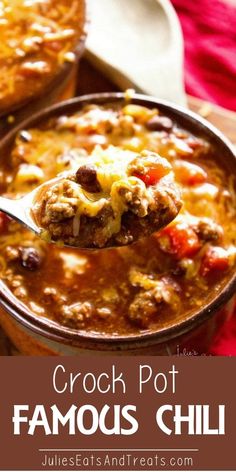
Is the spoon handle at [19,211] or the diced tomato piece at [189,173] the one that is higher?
the diced tomato piece at [189,173]

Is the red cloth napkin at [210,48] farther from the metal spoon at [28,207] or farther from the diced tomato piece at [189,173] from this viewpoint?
the metal spoon at [28,207]

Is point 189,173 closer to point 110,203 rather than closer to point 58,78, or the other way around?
point 110,203

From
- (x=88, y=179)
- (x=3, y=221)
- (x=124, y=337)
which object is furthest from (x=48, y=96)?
(x=124, y=337)

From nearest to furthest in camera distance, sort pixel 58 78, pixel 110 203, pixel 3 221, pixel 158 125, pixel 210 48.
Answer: pixel 110 203
pixel 3 221
pixel 158 125
pixel 58 78
pixel 210 48

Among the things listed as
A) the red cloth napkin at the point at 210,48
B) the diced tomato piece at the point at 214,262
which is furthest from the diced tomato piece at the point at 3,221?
the red cloth napkin at the point at 210,48

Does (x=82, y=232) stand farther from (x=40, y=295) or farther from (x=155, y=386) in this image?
(x=155, y=386)

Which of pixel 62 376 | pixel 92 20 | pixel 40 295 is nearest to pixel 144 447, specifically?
pixel 62 376
